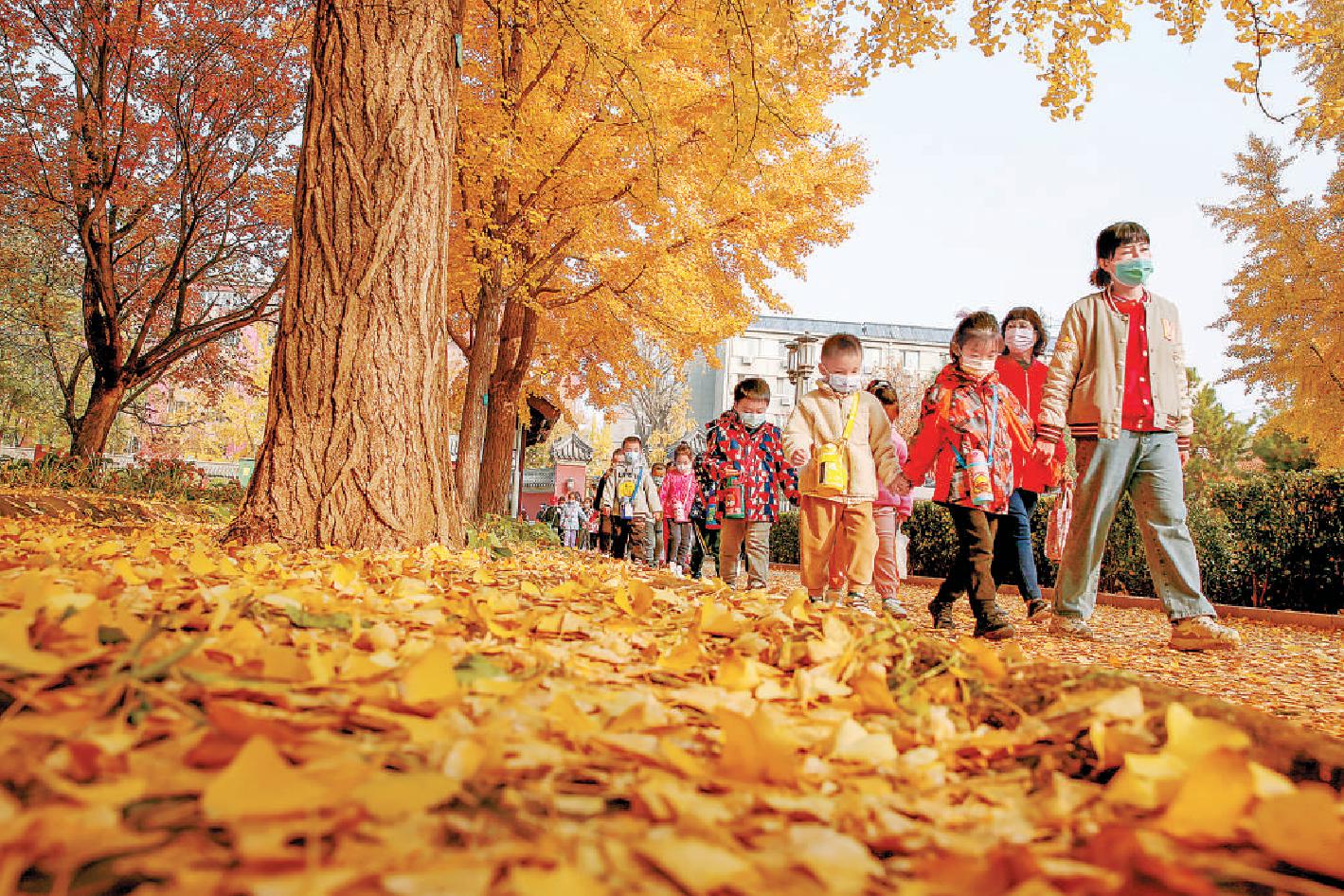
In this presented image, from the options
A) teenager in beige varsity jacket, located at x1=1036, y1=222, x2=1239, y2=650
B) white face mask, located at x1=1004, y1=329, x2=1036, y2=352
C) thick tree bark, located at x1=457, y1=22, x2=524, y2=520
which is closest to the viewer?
teenager in beige varsity jacket, located at x1=1036, y1=222, x2=1239, y2=650

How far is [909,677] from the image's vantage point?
4.44 feet

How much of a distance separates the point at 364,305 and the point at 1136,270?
3682mm

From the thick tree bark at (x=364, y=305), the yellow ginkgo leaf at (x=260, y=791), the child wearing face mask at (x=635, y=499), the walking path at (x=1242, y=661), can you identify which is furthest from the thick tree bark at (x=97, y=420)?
the yellow ginkgo leaf at (x=260, y=791)

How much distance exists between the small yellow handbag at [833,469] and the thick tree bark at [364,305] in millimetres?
2119

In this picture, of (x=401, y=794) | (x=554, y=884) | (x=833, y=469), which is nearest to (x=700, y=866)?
(x=554, y=884)

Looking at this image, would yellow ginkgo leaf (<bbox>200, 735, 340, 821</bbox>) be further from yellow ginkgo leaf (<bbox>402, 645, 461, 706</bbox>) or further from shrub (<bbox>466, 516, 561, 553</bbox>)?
shrub (<bbox>466, 516, 561, 553</bbox>)

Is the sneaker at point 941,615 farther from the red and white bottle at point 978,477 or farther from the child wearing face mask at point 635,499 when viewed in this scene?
the child wearing face mask at point 635,499

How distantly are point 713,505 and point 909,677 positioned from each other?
610 centimetres

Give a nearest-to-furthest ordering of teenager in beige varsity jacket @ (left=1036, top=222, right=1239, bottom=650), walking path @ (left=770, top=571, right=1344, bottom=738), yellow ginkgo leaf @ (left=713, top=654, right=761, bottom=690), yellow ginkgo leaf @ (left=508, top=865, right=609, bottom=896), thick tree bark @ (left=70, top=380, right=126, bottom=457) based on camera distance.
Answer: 1. yellow ginkgo leaf @ (left=508, top=865, right=609, bottom=896)
2. yellow ginkgo leaf @ (left=713, top=654, right=761, bottom=690)
3. walking path @ (left=770, top=571, right=1344, bottom=738)
4. teenager in beige varsity jacket @ (left=1036, top=222, right=1239, bottom=650)
5. thick tree bark @ (left=70, top=380, right=126, bottom=457)

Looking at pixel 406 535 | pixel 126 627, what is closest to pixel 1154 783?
pixel 126 627

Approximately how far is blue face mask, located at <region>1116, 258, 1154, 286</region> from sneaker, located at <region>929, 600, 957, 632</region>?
6.50 feet

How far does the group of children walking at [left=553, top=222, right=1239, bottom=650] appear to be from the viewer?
13.7ft

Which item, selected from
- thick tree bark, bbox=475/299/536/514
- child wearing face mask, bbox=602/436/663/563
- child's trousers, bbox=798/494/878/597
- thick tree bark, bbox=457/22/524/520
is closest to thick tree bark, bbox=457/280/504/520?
thick tree bark, bbox=457/22/524/520

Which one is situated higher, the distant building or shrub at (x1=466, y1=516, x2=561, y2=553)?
the distant building
